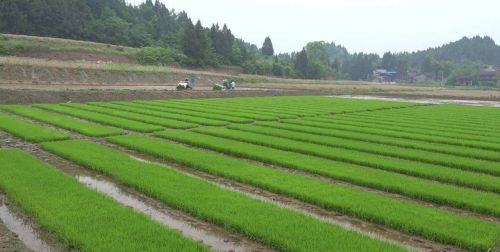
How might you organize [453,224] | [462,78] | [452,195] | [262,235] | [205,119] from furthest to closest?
[462,78] < [205,119] < [452,195] < [453,224] < [262,235]

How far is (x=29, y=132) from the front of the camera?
742 inches

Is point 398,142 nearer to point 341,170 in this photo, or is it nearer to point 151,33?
point 341,170

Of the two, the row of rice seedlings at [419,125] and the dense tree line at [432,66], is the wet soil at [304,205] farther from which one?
the dense tree line at [432,66]

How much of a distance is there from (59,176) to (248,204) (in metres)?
5.32

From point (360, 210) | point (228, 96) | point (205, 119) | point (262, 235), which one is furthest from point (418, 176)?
point (228, 96)

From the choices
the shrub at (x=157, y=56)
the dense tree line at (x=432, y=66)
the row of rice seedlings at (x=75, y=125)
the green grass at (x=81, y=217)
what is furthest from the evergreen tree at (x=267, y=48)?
the green grass at (x=81, y=217)

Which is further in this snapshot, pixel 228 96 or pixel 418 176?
pixel 228 96

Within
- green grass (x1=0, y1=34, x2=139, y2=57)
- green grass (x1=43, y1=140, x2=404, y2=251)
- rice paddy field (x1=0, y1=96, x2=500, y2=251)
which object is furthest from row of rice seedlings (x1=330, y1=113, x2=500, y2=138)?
green grass (x1=0, y1=34, x2=139, y2=57)

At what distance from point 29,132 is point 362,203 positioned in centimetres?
1444

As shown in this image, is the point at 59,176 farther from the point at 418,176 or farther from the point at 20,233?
the point at 418,176

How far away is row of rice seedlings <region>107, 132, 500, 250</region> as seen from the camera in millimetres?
8375

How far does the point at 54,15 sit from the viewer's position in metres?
84.9

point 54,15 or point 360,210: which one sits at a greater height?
point 54,15

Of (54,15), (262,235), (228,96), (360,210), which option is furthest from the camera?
(54,15)
